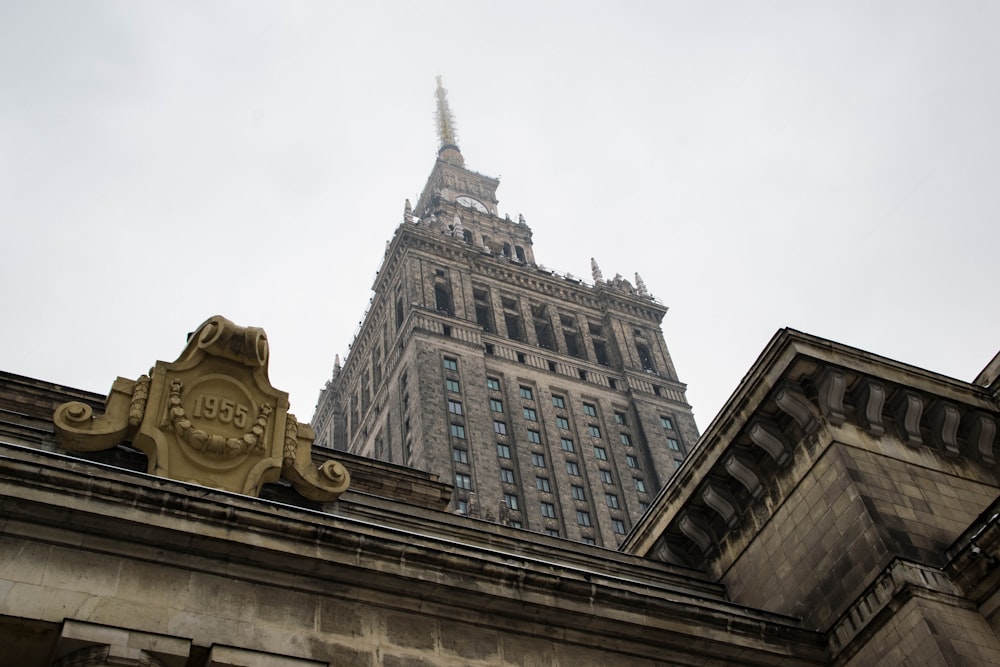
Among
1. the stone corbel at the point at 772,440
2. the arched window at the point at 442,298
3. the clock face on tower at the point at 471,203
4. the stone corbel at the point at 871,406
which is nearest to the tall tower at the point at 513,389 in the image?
the arched window at the point at 442,298

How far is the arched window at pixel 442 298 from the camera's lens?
4055 inches

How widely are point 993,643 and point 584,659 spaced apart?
7.06 m

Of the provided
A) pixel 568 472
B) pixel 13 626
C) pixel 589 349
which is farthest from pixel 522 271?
pixel 13 626

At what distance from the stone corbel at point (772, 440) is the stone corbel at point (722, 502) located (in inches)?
62.1

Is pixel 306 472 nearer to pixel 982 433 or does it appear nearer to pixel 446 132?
pixel 982 433

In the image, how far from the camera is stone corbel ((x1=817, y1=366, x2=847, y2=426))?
65.8ft

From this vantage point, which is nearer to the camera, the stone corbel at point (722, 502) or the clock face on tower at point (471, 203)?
the stone corbel at point (722, 502)

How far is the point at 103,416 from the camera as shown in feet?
51.1

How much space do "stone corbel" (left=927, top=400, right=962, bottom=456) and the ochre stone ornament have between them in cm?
→ 1241

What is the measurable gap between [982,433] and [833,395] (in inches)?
152

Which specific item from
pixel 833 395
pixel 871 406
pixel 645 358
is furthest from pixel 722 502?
pixel 645 358

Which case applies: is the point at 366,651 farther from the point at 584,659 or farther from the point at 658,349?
the point at 658,349

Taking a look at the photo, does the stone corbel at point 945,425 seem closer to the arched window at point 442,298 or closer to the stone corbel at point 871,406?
the stone corbel at point 871,406

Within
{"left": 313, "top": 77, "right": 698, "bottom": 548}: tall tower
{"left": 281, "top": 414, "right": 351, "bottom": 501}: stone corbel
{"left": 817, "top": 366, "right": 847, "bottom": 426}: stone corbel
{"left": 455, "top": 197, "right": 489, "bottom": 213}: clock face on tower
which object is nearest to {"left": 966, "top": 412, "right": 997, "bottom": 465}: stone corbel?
{"left": 817, "top": 366, "right": 847, "bottom": 426}: stone corbel
